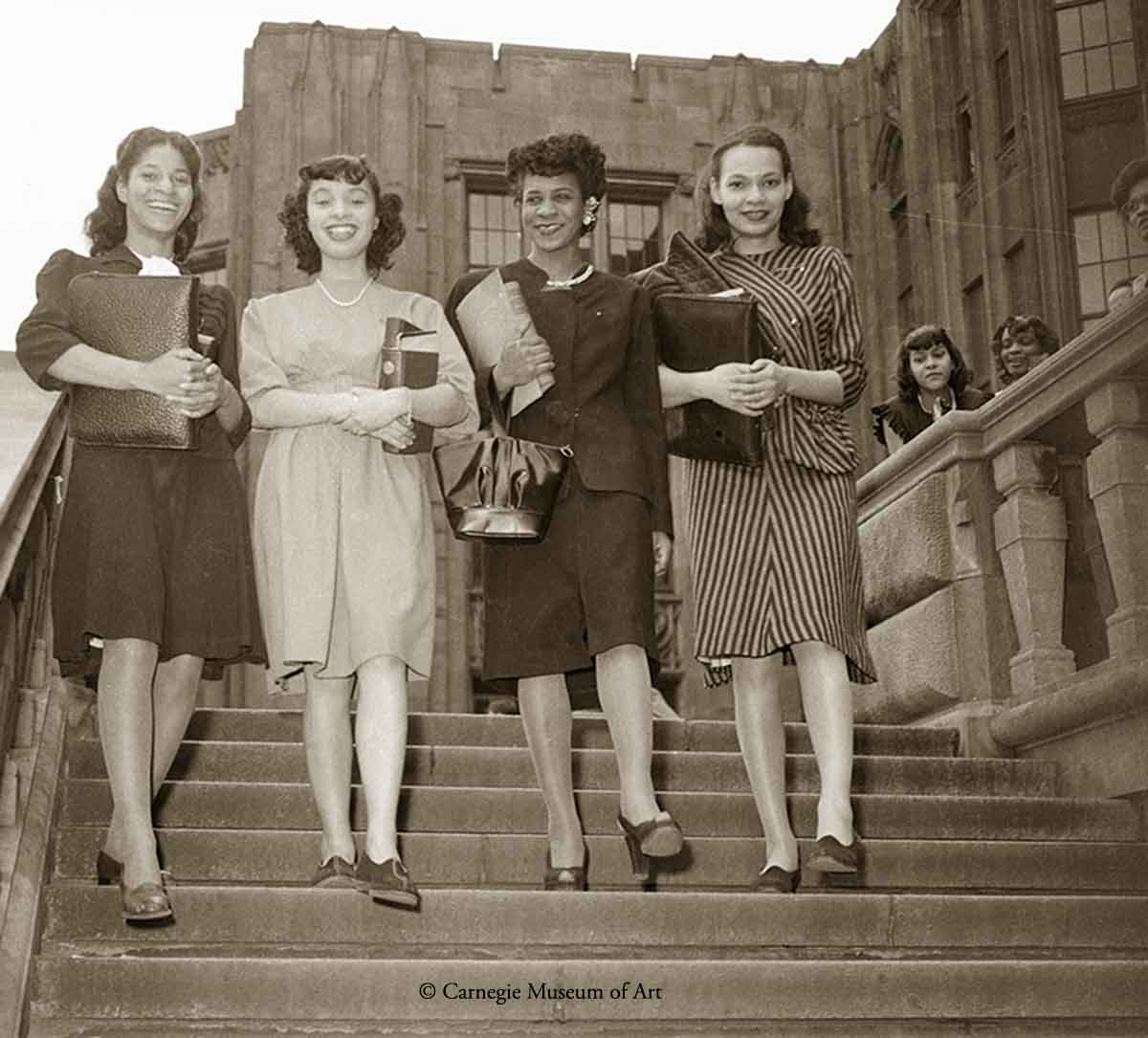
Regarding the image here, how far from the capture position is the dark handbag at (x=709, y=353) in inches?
177

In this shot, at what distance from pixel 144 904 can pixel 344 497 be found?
3.38ft

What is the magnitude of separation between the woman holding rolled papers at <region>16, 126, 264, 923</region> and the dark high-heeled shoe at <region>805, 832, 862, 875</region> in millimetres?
1415

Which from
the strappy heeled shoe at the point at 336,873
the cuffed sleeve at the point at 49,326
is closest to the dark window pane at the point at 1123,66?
the cuffed sleeve at the point at 49,326

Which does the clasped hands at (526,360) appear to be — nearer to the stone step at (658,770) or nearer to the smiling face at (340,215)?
the smiling face at (340,215)

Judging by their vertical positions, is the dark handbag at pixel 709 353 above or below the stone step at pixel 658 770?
above

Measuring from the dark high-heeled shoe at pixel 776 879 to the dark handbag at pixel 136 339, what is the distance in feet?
5.63

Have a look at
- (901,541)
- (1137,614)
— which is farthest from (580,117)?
(1137,614)

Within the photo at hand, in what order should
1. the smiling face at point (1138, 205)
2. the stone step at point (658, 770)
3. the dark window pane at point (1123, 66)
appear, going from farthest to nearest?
the dark window pane at point (1123, 66) → the smiling face at point (1138, 205) → the stone step at point (658, 770)

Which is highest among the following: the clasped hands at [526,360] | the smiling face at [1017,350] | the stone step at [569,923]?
the smiling face at [1017,350]

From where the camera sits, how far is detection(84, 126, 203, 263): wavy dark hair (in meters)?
4.43

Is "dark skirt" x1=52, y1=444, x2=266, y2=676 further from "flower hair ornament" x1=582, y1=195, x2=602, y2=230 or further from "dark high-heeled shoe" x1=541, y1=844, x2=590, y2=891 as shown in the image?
"flower hair ornament" x1=582, y1=195, x2=602, y2=230

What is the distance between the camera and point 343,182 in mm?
4398

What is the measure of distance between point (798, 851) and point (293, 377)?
1841 mm

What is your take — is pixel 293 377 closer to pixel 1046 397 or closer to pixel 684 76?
pixel 1046 397
